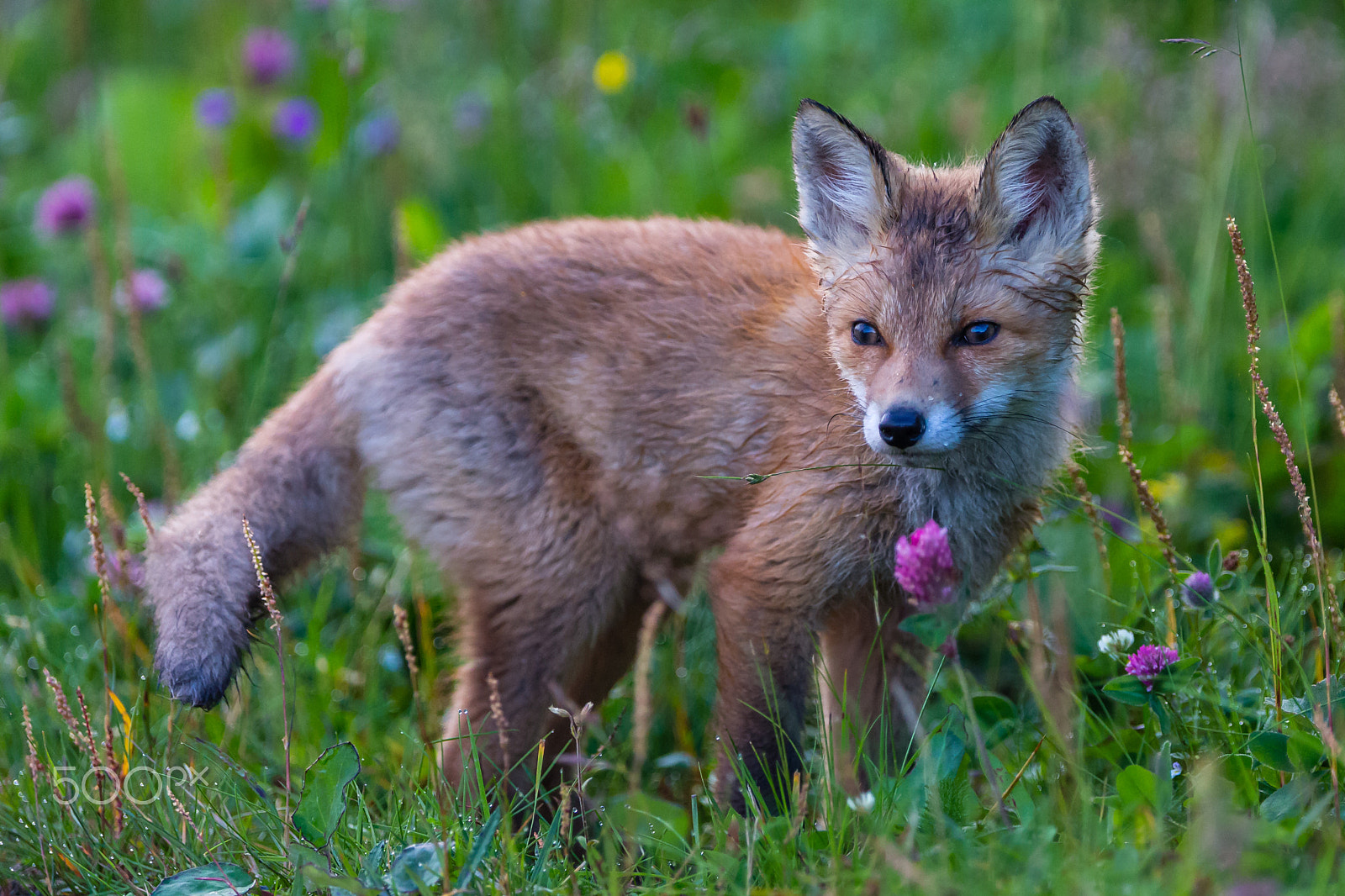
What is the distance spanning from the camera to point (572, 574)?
321cm

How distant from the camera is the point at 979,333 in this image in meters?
2.72

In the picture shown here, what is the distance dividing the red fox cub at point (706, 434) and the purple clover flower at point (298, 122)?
2.91 meters

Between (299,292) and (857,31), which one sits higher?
(857,31)

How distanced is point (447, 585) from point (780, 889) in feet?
5.07

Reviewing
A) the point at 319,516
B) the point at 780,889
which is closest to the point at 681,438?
the point at 319,516

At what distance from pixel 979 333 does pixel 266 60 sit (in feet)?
18.1

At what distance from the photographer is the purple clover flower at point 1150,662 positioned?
2.57m

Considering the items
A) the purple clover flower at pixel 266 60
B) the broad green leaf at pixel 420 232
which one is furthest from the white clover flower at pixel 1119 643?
the purple clover flower at pixel 266 60

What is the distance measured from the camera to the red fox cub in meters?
2.77

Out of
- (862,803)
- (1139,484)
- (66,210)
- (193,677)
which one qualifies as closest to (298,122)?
(66,210)

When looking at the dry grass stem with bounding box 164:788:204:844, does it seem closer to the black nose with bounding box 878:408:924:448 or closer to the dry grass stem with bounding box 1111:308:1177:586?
the black nose with bounding box 878:408:924:448

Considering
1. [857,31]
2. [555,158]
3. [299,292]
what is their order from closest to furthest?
[299,292] < [555,158] < [857,31]

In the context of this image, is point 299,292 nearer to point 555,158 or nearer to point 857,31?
point 555,158

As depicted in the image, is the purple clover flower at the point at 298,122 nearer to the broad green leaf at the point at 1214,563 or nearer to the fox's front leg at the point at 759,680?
the fox's front leg at the point at 759,680
